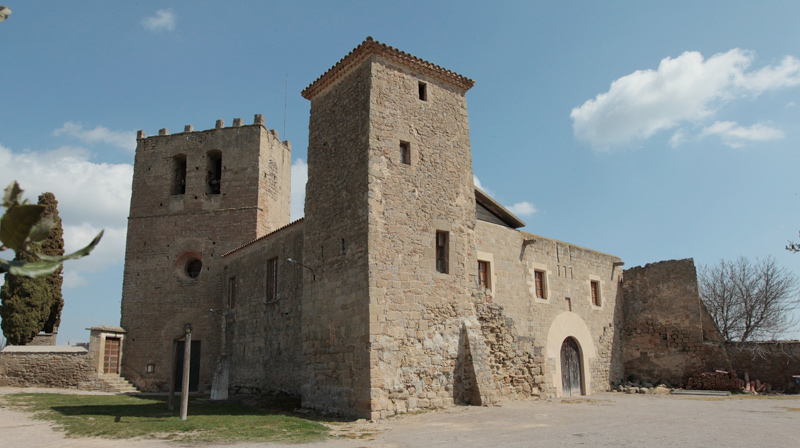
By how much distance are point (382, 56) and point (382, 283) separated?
5.63 meters

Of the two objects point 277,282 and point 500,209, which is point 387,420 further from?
point 500,209

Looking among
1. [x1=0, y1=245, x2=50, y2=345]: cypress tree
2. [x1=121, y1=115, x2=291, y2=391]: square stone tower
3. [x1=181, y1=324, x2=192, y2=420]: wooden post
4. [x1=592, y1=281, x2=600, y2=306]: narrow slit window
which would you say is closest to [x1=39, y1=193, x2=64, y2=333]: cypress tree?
[x1=0, y1=245, x2=50, y2=345]: cypress tree

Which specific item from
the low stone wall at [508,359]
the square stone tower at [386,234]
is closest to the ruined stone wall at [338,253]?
the square stone tower at [386,234]

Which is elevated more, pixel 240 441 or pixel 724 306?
pixel 724 306

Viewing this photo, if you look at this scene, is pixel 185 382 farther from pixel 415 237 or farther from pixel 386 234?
pixel 415 237

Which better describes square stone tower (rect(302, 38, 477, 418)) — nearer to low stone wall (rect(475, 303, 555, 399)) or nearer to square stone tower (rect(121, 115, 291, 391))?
low stone wall (rect(475, 303, 555, 399))

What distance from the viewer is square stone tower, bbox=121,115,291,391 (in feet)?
72.1

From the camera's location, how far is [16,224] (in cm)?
246

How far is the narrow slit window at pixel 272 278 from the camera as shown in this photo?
669 inches

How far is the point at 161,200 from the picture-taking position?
23.9 metres

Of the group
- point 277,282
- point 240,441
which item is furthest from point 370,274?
point 277,282

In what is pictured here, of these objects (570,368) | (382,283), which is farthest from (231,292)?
(570,368)

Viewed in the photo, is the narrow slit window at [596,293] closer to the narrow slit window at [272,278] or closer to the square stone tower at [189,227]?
the narrow slit window at [272,278]

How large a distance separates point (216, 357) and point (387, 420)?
1249 centimetres
